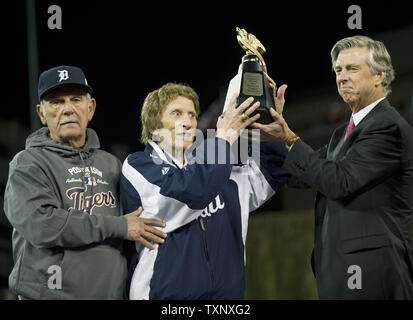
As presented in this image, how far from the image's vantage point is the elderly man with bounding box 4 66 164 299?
2768 millimetres

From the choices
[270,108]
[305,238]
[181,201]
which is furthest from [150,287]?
[305,238]

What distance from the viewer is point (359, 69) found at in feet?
8.79

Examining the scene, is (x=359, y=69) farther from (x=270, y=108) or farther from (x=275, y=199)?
(x=275, y=199)

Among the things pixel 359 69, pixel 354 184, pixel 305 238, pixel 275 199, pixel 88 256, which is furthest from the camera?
pixel 275 199

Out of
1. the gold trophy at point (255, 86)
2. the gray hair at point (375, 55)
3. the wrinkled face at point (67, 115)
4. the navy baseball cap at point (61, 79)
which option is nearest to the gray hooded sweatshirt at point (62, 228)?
the wrinkled face at point (67, 115)

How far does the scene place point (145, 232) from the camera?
2.81m

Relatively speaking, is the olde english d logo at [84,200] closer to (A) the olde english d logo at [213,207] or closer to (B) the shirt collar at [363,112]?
(A) the olde english d logo at [213,207]

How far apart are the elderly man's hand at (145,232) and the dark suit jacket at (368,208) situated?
759mm

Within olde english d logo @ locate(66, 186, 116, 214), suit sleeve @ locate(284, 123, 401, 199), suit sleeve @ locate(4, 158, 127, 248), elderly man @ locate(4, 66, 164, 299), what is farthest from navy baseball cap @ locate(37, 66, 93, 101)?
suit sleeve @ locate(284, 123, 401, 199)

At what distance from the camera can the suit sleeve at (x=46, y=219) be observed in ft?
8.96

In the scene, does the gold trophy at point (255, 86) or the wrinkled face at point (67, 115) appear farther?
the wrinkled face at point (67, 115)

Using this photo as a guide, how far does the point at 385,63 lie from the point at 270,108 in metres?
0.62

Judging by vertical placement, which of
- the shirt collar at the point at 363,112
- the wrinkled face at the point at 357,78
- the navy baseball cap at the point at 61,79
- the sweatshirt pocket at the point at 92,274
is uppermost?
the navy baseball cap at the point at 61,79

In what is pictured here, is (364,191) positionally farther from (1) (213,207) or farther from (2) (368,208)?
(1) (213,207)
